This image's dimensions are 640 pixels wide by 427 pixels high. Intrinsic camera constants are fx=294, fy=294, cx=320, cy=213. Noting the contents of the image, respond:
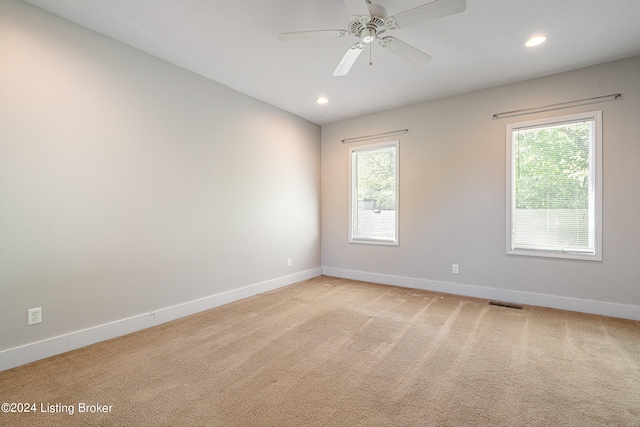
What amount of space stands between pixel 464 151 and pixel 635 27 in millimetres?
1889

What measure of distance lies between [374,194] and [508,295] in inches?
95.0

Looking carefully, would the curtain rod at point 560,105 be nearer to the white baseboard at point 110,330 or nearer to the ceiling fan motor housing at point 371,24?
the ceiling fan motor housing at point 371,24

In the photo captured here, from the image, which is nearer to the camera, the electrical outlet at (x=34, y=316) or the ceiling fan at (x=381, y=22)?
the ceiling fan at (x=381, y=22)

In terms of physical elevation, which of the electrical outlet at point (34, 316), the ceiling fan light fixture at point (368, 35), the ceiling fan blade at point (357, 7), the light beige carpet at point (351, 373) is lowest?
the light beige carpet at point (351, 373)

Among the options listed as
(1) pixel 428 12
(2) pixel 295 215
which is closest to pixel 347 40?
(1) pixel 428 12

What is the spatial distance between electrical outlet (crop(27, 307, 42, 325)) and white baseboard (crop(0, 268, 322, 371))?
6.8 inches

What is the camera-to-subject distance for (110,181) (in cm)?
280

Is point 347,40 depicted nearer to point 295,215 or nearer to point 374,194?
point 374,194

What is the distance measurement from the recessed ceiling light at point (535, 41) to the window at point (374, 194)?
6.90 feet

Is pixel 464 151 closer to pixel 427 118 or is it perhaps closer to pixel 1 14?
pixel 427 118

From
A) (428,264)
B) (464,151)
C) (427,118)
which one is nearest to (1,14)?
(427,118)

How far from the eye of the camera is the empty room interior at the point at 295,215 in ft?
6.64

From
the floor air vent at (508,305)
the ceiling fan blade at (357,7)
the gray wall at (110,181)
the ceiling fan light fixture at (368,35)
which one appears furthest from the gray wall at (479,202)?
the ceiling fan blade at (357,7)

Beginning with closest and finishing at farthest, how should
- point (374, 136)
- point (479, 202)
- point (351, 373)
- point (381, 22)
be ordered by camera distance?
1. point (351, 373)
2. point (381, 22)
3. point (479, 202)
4. point (374, 136)
